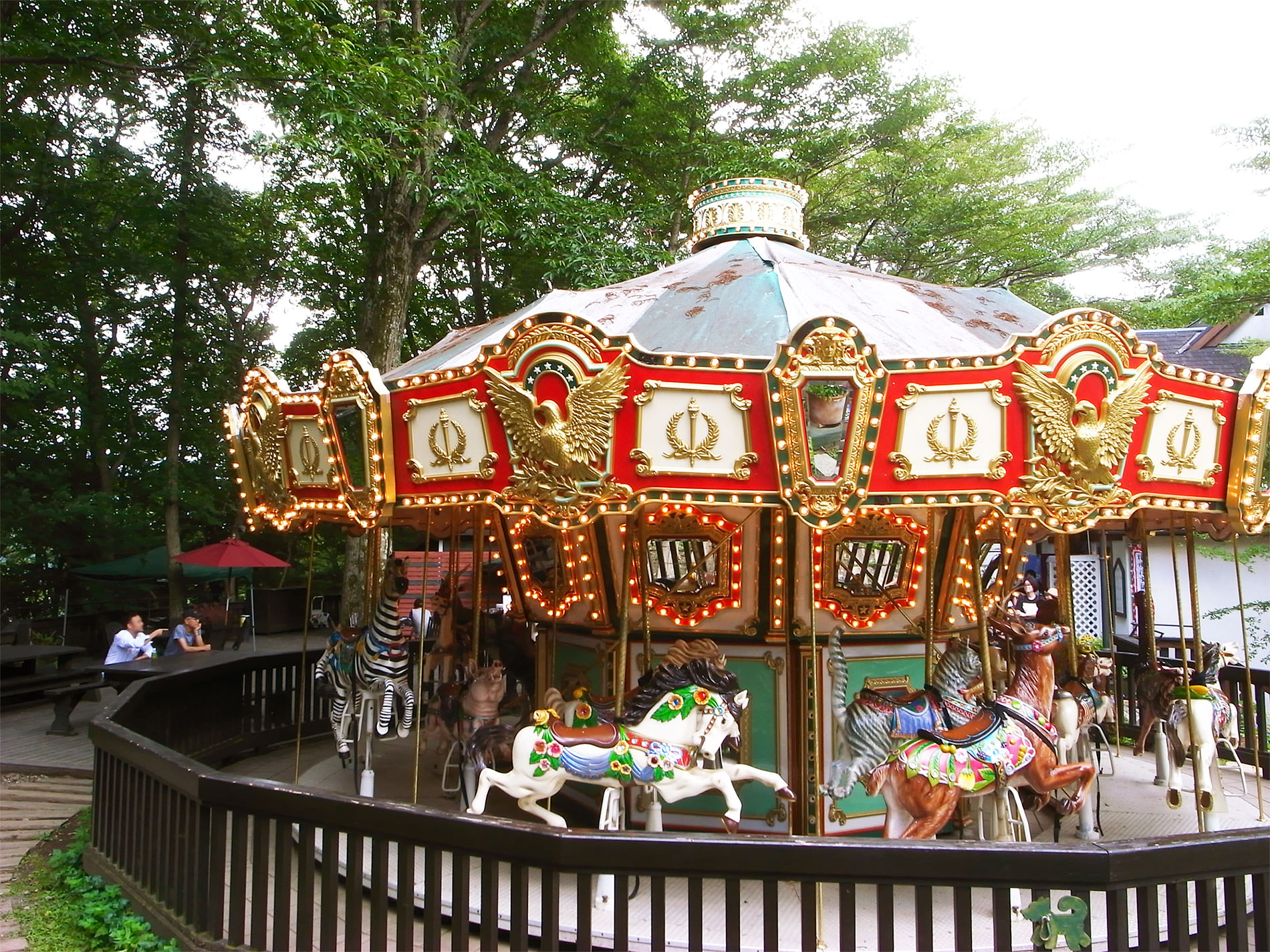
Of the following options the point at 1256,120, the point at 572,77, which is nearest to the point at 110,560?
the point at 572,77

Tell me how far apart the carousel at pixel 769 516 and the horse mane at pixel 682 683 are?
2 centimetres

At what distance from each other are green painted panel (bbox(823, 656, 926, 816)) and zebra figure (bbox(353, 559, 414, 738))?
345 cm

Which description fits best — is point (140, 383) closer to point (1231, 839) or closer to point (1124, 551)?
point (1231, 839)

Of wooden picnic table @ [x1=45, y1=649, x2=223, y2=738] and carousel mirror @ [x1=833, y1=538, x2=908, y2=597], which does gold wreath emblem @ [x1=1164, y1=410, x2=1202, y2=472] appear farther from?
wooden picnic table @ [x1=45, y1=649, x2=223, y2=738]

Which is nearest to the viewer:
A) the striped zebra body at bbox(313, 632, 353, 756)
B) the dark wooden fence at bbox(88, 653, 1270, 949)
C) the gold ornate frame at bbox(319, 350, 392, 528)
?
the dark wooden fence at bbox(88, 653, 1270, 949)

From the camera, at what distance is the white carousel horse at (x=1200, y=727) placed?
247 inches

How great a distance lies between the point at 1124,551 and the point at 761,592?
16041 millimetres

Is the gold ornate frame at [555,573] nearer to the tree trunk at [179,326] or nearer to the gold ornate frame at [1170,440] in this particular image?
the gold ornate frame at [1170,440]

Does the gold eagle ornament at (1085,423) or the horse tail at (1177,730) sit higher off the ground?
the gold eagle ornament at (1085,423)

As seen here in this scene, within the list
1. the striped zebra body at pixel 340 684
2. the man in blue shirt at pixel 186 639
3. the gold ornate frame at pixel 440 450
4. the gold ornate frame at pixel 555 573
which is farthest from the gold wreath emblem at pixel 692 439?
the man in blue shirt at pixel 186 639

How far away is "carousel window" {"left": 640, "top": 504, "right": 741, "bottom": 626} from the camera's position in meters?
6.11

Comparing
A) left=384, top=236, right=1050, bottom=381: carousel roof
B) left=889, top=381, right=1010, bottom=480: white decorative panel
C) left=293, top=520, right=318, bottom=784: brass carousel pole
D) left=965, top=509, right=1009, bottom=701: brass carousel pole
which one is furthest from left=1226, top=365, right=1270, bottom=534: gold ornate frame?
left=889, top=381, right=1010, bottom=480: white decorative panel

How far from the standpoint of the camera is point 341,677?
7.45m

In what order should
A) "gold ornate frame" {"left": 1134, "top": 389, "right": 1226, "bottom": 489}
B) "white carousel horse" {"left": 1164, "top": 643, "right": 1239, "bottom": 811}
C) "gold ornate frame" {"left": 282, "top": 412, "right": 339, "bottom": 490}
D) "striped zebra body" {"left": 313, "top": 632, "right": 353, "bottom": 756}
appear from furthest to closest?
1. "striped zebra body" {"left": 313, "top": 632, "right": 353, "bottom": 756}
2. "white carousel horse" {"left": 1164, "top": 643, "right": 1239, "bottom": 811}
3. "gold ornate frame" {"left": 282, "top": 412, "right": 339, "bottom": 490}
4. "gold ornate frame" {"left": 1134, "top": 389, "right": 1226, "bottom": 489}
